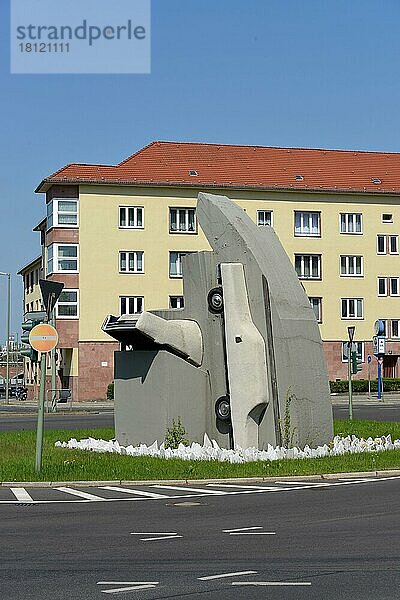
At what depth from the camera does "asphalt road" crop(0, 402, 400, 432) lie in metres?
37.5

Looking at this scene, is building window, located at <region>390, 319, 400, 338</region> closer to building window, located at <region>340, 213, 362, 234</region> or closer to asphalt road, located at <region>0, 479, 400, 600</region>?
building window, located at <region>340, 213, 362, 234</region>

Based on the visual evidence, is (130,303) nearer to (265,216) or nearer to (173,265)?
(173,265)

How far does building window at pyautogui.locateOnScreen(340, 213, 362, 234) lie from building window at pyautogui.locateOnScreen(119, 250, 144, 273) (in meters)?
13.5

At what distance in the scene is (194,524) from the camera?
44.1 ft

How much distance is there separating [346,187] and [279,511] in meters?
59.6

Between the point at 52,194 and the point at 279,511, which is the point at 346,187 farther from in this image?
the point at 279,511

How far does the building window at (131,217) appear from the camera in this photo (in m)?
69.2

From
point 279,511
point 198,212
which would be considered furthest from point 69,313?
point 279,511

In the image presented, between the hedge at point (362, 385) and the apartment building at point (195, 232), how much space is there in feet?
8.58

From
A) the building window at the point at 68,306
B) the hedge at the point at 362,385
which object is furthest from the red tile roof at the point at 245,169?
the hedge at the point at 362,385

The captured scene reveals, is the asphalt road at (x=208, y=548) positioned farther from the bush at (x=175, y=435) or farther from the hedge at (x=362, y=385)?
the hedge at (x=362, y=385)

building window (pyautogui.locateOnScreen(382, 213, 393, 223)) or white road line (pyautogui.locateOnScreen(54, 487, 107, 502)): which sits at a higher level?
building window (pyautogui.locateOnScreen(382, 213, 393, 223))

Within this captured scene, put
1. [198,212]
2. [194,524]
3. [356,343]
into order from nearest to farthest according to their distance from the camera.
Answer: [194,524] < [198,212] < [356,343]

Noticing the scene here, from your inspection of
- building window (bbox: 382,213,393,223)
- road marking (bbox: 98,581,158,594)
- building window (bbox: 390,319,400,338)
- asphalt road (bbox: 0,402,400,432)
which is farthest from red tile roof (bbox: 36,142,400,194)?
road marking (bbox: 98,581,158,594)
